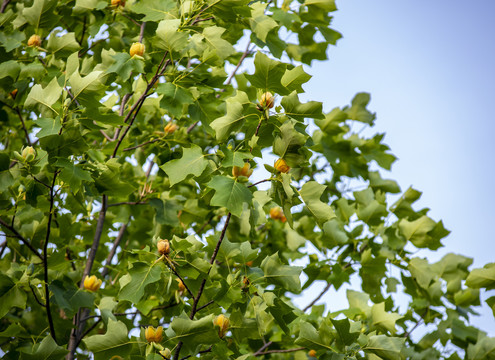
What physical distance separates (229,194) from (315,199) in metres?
0.34

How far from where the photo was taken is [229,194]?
74.0 inches

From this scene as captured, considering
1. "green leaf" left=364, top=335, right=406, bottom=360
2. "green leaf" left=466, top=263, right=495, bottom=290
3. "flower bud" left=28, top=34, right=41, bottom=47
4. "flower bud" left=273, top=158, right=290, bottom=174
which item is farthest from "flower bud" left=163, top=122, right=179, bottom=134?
"green leaf" left=466, top=263, right=495, bottom=290

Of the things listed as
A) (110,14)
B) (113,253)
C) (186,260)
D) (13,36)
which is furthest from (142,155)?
(186,260)

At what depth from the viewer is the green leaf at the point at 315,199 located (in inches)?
76.3

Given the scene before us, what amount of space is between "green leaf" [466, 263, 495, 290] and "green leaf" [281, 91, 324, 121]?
3.99 feet

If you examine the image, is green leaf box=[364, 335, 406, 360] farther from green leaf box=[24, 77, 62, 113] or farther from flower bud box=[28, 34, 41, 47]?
flower bud box=[28, 34, 41, 47]

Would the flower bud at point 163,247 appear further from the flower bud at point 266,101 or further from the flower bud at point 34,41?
the flower bud at point 34,41

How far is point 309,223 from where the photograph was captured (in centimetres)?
386

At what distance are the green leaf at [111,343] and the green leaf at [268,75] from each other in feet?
3.59

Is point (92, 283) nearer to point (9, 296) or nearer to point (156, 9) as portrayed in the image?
point (9, 296)

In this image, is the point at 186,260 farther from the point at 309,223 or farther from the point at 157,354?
the point at 309,223

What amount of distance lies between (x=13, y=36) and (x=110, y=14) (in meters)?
0.71

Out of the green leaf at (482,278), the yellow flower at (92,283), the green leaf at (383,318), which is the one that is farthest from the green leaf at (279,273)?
the yellow flower at (92,283)

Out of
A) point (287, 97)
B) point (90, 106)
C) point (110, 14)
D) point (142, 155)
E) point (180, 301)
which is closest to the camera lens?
point (287, 97)
